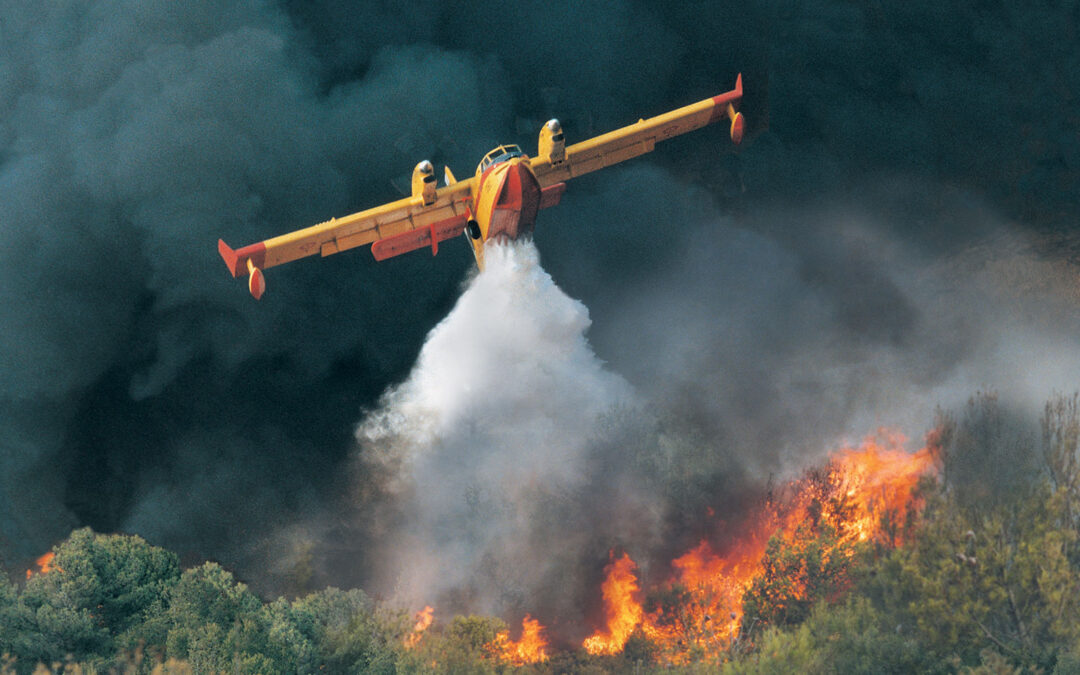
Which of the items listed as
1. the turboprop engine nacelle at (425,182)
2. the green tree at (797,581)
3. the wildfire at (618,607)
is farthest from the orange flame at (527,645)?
Answer: the turboprop engine nacelle at (425,182)

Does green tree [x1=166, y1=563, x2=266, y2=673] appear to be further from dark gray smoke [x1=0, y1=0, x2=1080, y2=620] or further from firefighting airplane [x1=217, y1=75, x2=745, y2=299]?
firefighting airplane [x1=217, y1=75, x2=745, y2=299]

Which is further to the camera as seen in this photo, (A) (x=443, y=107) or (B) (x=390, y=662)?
(A) (x=443, y=107)

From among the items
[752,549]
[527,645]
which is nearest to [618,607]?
[527,645]

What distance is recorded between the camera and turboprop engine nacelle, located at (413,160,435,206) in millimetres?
57719

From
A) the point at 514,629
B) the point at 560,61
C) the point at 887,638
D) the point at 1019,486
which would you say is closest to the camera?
the point at 887,638

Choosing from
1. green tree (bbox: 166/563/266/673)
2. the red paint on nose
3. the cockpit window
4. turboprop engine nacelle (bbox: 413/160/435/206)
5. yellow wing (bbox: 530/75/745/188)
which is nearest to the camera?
green tree (bbox: 166/563/266/673)

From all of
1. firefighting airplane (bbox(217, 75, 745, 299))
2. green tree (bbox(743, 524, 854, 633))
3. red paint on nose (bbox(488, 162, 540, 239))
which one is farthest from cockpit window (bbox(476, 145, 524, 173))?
green tree (bbox(743, 524, 854, 633))

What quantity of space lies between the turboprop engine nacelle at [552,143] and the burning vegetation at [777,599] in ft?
76.6

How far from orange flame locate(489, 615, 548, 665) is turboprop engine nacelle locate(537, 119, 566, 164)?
998 inches

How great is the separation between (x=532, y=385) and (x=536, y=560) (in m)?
9.76

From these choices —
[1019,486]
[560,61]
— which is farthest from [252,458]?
[1019,486]

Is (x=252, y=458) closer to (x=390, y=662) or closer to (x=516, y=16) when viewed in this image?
(x=390, y=662)

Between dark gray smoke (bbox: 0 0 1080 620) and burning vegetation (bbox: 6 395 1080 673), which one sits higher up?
dark gray smoke (bbox: 0 0 1080 620)

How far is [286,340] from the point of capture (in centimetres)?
7025
